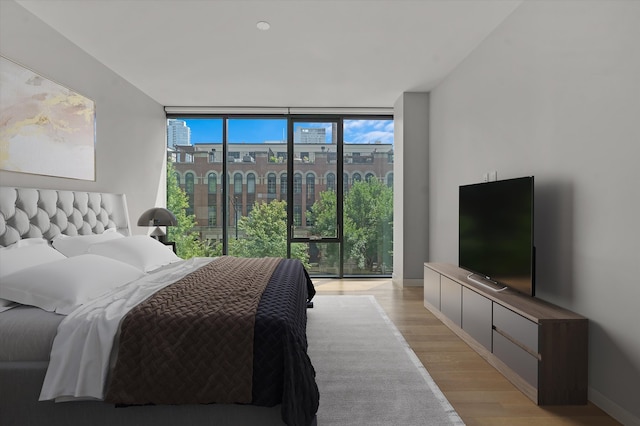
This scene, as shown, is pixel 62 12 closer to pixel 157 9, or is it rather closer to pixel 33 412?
pixel 157 9

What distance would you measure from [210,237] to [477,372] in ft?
14.0

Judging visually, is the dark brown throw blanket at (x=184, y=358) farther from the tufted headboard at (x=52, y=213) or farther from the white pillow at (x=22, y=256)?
the tufted headboard at (x=52, y=213)

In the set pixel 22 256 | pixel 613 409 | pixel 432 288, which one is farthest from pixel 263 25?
pixel 613 409

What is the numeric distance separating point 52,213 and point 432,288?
11.5 ft

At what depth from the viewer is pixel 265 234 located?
5.65 meters

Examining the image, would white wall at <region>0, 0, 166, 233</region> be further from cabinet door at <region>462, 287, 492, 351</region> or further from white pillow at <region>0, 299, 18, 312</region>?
cabinet door at <region>462, 287, 492, 351</region>

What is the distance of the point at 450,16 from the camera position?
9.63 ft

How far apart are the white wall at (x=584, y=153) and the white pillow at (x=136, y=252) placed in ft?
9.78

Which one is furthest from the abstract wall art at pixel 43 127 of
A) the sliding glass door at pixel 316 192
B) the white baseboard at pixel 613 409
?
the white baseboard at pixel 613 409

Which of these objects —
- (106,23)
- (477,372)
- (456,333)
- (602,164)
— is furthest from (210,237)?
(602,164)

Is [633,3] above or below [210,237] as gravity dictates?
above

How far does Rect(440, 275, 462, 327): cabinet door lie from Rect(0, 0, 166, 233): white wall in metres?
3.55

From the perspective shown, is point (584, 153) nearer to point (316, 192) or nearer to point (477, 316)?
point (477, 316)

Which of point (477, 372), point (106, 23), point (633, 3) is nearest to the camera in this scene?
point (633, 3)
